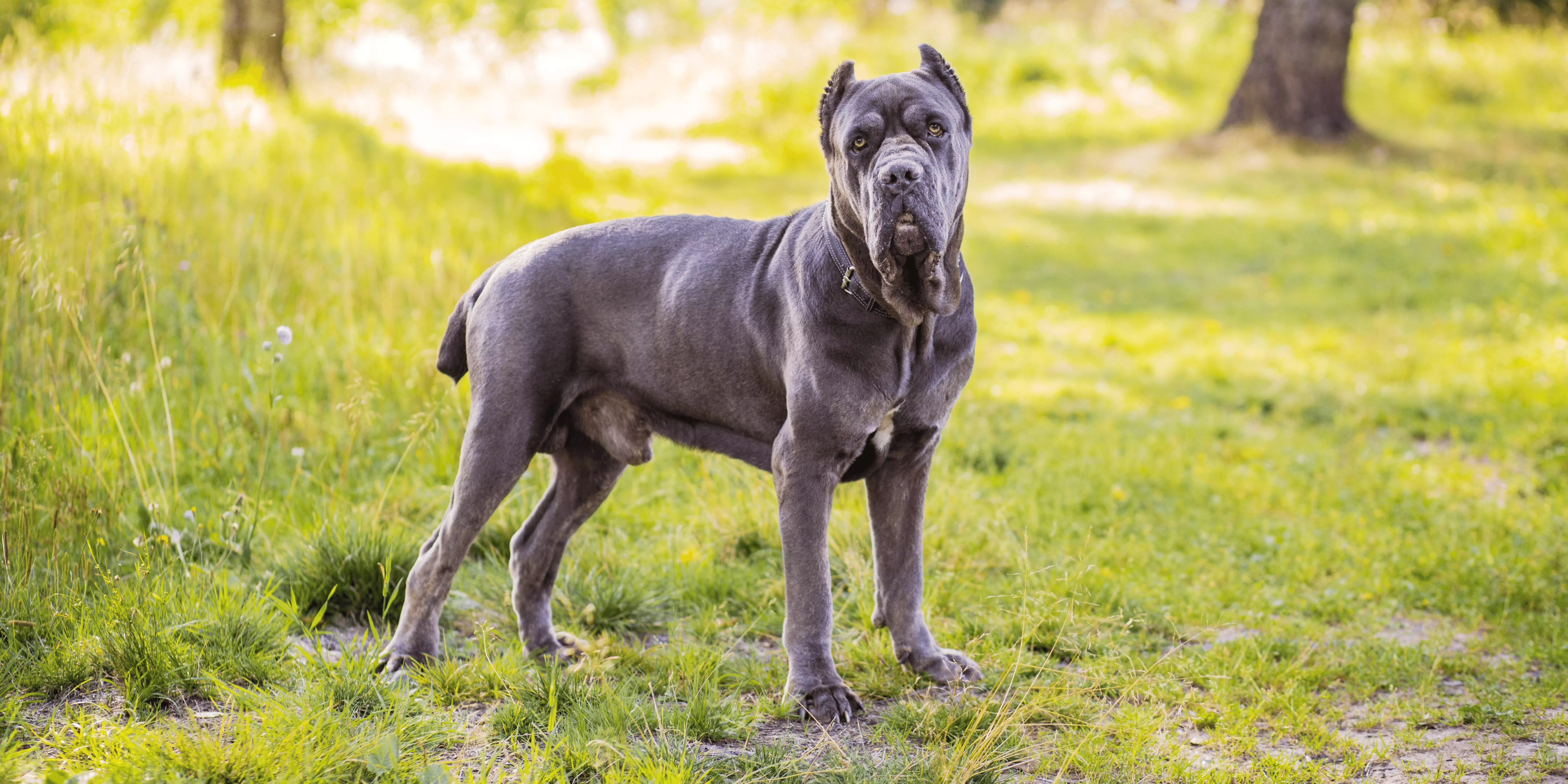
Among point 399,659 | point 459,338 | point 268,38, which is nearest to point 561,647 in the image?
point 399,659

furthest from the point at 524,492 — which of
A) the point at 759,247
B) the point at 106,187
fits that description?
the point at 106,187

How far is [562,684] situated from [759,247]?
1514mm

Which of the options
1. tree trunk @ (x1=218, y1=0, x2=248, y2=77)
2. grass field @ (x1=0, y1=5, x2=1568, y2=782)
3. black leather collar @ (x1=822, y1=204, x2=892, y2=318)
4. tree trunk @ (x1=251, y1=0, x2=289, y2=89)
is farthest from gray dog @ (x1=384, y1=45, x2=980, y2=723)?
tree trunk @ (x1=218, y1=0, x2=248, y2=77)

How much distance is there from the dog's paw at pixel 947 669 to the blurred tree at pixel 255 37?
12.4 metres

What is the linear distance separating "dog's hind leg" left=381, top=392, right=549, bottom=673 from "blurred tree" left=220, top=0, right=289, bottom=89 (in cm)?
1157

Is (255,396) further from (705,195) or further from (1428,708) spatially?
(705,195)

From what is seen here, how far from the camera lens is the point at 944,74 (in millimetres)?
3463

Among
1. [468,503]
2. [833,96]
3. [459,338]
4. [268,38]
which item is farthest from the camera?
[268,38]

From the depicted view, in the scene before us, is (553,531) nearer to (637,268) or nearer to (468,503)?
(468,503)

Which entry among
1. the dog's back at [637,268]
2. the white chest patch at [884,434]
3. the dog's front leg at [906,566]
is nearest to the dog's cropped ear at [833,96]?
the dog's back at [637,268]

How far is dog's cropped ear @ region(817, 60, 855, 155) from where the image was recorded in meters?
3.42

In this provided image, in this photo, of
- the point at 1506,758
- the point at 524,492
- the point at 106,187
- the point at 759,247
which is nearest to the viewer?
the point at 1506,758

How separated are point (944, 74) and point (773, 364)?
3.37 ft

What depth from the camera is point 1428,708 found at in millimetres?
3611
